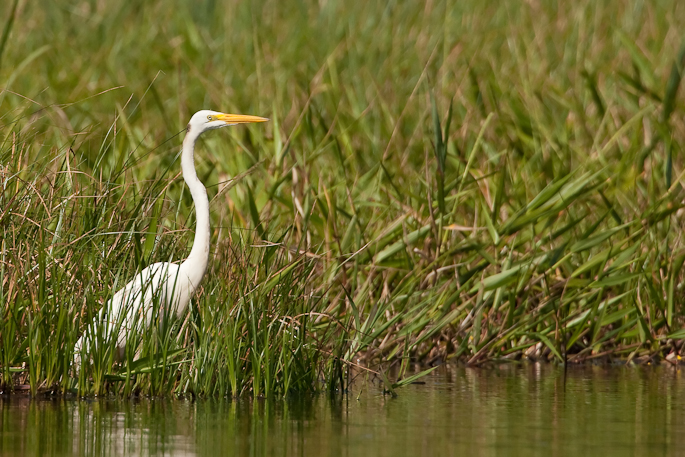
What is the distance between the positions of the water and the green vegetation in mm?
274

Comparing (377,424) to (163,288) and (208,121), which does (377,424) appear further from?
(208,121)

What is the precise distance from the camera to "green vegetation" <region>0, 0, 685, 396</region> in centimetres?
600

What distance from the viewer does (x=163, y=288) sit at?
6188 millimetres

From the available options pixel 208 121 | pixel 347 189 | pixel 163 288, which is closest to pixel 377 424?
pixel 163 288

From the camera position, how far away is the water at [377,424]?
4707 millimetres

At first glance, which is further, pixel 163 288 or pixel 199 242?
pixel 199 242

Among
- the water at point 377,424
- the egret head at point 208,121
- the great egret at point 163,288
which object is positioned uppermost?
the egret head at point 208,121

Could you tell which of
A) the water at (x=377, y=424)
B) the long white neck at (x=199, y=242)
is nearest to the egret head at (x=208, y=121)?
the long white neck at (x=199, y=242)

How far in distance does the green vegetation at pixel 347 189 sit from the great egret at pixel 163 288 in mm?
99

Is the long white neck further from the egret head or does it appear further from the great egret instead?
the egret head

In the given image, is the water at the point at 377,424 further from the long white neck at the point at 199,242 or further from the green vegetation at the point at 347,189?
the long white neck at the point at 199,242

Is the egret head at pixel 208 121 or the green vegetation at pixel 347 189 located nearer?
the green vegetation at pixel 347 189

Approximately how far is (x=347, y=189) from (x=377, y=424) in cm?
293

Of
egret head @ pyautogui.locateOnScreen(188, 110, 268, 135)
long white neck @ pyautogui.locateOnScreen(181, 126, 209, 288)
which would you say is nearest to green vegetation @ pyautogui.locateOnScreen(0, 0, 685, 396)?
long white neck @ pyautogui.locateOnScreen(181, 126, 209, 288)
